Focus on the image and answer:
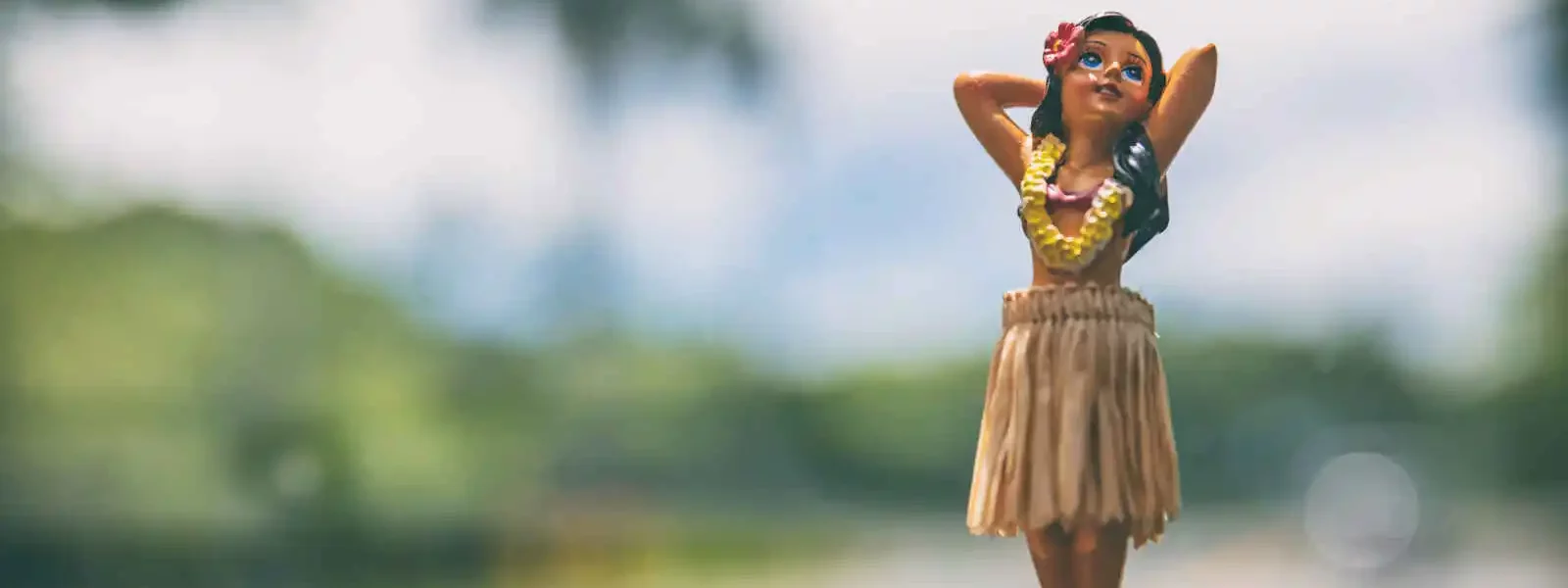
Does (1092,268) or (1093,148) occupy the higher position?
(1093,148)

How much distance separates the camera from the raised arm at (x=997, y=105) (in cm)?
198

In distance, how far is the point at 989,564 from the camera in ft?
9.99

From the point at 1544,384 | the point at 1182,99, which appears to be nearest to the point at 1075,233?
the point at 1182,99

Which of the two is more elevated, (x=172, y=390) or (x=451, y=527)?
(x=172, y=390)

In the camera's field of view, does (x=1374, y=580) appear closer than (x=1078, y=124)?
No

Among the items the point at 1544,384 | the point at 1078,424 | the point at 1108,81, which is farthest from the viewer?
the point at 1544,384

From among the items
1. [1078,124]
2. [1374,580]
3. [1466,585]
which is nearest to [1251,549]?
[1374,580]

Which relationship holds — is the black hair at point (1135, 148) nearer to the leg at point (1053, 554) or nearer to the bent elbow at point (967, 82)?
the bent elbow at point (967, 82)

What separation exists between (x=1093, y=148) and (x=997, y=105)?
0.15 m

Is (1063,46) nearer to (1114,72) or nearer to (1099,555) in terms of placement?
(1114,72)

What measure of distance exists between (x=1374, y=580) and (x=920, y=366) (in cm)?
102

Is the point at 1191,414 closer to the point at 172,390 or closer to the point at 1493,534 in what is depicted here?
the point at 1493,534

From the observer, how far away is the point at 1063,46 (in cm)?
193

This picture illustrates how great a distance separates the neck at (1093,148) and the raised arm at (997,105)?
78 mm
